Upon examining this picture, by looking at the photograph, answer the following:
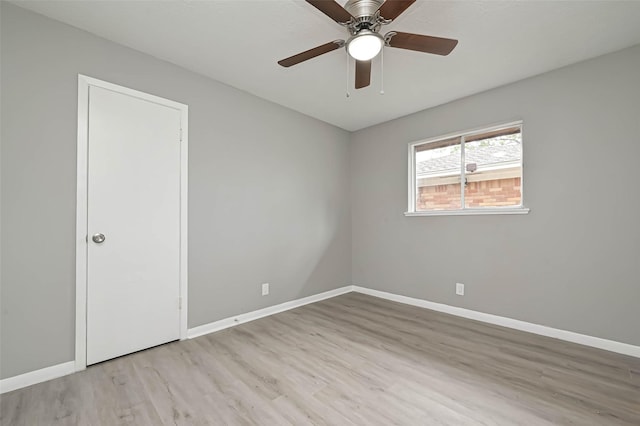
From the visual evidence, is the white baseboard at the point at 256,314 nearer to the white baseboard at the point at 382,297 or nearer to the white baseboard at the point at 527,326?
the white baseboard at the point at 382,297

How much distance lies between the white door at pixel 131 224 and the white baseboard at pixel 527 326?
281cm

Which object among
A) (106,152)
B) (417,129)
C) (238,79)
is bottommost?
(106,152)

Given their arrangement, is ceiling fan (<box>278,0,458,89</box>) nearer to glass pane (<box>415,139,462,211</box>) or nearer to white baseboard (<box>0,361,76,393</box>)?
glass pane (<box>415,139,462,211</box>)

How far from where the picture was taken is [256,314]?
319 cm

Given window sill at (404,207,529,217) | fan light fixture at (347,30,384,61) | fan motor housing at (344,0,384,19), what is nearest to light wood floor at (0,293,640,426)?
window sill at (404,207,529,217)

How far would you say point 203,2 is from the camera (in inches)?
72.9

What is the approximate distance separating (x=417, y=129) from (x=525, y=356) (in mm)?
2728

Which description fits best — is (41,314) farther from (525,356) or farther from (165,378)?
(525,356)

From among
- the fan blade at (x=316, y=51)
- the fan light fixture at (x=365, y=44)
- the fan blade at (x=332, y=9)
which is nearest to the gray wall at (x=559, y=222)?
the fan light fixture at (x=365, y=44)

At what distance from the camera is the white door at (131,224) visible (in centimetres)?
217

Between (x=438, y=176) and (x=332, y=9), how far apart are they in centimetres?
262

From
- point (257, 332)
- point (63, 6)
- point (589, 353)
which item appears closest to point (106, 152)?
point (63, 6)

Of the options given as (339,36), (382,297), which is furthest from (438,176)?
(339,36)

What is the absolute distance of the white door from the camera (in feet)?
7.11
